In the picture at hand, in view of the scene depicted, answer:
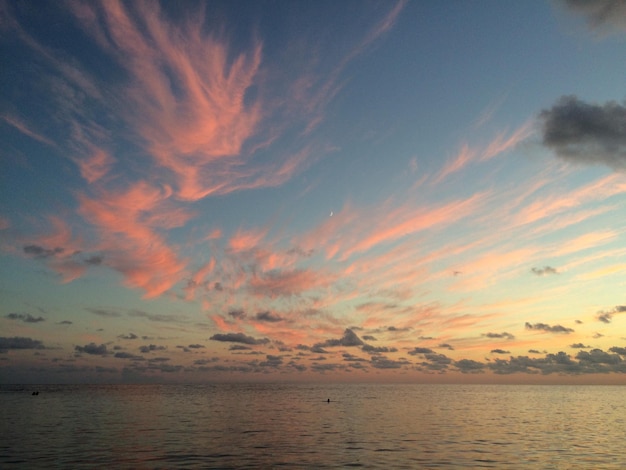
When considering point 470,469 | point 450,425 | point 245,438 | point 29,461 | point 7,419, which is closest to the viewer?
point 470,469

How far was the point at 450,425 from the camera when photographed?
270 feet

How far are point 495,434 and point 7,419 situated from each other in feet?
301

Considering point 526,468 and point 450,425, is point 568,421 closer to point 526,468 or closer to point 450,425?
point 450,425

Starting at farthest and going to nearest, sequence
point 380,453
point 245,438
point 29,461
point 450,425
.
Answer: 1. point 450,425
2. point 245,438
3. point 380,453
4. point 29,461

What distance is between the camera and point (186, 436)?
67688 millimetres

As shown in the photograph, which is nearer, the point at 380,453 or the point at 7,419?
the point at 380,453

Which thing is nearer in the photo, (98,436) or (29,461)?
(29,461)

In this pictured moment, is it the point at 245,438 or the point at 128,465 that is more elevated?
the point at 245,438

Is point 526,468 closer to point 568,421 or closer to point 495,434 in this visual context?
point 495,434

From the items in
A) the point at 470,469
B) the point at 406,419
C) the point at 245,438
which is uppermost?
the point at 406,419

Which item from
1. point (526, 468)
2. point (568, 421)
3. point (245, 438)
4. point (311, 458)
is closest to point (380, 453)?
point (311, 458)

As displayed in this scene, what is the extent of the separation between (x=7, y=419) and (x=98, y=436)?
39838 mm

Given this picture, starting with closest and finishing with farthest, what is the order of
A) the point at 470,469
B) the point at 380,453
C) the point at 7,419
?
the point at 470,469 → the point at 380,453 → the point at 7,419

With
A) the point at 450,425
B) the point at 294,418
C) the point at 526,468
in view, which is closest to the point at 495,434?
the point at 450,425
